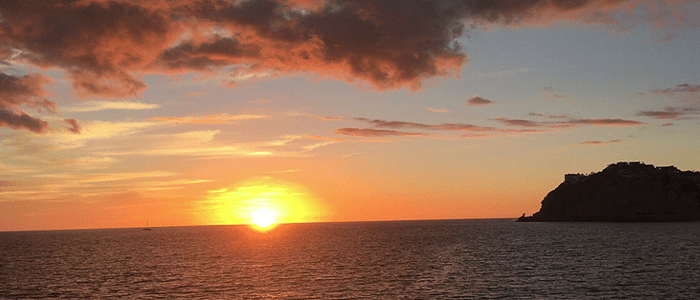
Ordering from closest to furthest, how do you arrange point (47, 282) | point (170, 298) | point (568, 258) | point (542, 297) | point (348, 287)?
point (542, 297), point (170, 298), point (348, 287), point (47, 282), point (568, 258)

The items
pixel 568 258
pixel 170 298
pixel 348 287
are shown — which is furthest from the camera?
pixel 568 258

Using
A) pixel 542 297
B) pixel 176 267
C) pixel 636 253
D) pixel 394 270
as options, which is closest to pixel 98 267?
pixel 176 267

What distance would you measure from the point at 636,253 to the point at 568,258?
16531 mm

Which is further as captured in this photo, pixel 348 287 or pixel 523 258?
pixel 523 258

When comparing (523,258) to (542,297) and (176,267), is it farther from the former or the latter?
(176,267)

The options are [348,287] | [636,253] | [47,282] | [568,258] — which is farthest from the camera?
[636,253]

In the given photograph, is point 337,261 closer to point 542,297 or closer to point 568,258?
point 568,258

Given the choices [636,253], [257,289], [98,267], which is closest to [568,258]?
[636,253]

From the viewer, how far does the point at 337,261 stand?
103562mm

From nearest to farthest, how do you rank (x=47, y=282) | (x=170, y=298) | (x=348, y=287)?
(x=170, y=298)
(x=348, y=287)
(x=47, y=282)

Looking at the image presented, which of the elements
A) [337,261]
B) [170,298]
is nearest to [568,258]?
[337,261]

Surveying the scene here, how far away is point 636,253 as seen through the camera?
105188 millimetres

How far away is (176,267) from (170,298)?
37.5m

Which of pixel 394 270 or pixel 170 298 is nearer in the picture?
pixel 170 298
